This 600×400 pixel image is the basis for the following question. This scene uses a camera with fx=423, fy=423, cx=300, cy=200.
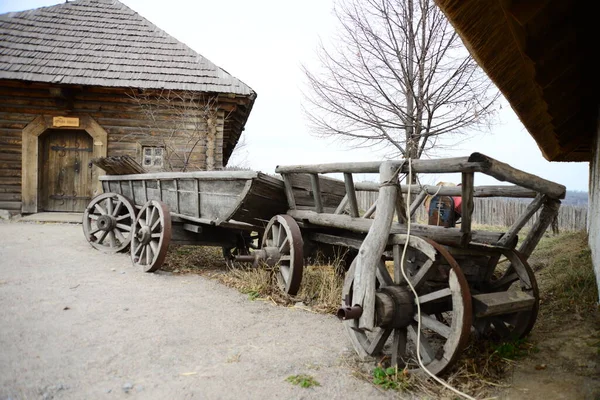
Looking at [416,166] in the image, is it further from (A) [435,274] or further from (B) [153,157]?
(B) [153,157]

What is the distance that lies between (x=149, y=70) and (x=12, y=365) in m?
9.05

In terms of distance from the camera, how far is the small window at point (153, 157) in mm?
10328

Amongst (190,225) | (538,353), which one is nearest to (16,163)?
(190,225)

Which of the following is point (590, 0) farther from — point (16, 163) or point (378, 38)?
point (16, 163)

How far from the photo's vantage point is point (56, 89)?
9.45m

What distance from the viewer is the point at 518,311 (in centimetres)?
294

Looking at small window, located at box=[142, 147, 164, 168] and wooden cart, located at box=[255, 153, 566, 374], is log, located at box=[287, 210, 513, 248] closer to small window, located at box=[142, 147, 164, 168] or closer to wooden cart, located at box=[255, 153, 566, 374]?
wooden cart, located at box=[255, 153, 566, 374]

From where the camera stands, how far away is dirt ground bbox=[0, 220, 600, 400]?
2361mm

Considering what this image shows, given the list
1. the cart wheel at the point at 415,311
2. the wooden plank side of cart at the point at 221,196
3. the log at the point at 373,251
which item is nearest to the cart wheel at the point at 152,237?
the wooden plank side of cart at the point at 221,196

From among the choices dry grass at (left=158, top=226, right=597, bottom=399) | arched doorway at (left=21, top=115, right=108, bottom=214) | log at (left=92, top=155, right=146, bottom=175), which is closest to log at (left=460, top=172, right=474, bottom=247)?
dry grass at (left=158, top=226, right=597, bottom=399)

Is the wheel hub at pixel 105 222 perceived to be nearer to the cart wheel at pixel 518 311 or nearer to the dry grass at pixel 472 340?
the dry grass at pixel 472 340

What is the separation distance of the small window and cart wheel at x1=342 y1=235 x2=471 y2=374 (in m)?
8.33

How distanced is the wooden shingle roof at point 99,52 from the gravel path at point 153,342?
245 inches

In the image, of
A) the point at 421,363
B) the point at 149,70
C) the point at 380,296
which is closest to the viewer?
the point at 421,363
